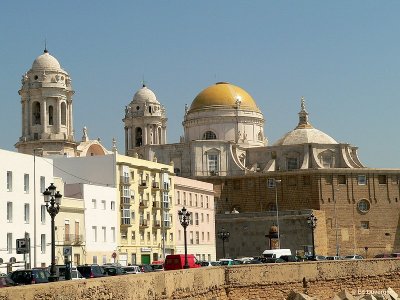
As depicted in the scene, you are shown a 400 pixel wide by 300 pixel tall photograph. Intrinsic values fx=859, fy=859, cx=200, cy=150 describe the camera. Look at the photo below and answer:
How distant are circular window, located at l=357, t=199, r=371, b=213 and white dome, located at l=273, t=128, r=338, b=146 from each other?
9.72 m

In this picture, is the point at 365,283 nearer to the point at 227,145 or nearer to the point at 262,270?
the point at 262,270

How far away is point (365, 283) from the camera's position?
40.5 metres

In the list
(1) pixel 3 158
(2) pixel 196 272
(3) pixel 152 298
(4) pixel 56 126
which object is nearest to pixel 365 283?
(2) pixel 196 272

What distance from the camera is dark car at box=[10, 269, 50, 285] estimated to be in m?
31.0

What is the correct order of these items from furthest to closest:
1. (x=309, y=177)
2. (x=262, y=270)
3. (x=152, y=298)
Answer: (x=309, y=177) → (x=262, y=270) → (x=152, y=298)

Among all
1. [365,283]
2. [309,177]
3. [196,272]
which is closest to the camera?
[196,272]

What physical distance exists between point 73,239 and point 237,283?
25627 mm

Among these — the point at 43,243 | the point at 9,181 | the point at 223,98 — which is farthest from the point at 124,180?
the point at 223,98

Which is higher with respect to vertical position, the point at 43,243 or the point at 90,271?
the point at 43,243

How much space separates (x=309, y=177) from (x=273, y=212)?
848 cm

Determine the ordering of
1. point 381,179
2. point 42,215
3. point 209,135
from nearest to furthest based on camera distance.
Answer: point 42,215 < point 381,179 < point 209,135

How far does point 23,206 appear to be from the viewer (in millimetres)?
52156

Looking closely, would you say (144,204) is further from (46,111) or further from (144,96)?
(144,96)

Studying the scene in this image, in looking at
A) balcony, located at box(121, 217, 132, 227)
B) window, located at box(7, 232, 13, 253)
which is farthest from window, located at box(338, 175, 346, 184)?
window, located at box(7, 232, 13, 253)
